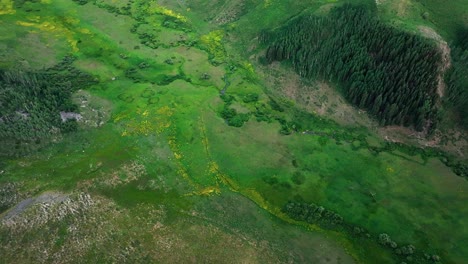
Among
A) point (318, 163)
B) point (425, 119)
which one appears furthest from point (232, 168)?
point (425, 119)

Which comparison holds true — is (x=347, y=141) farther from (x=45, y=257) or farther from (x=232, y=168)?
(x=45, y=257)

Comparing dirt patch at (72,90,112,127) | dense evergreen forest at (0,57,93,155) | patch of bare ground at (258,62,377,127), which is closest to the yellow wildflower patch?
dirt patch at (72,90,112,127)

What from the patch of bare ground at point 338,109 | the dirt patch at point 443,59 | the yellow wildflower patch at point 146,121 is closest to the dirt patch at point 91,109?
the yellow wildflower patch at point 146,121

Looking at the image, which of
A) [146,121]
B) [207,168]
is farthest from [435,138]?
[146,121]

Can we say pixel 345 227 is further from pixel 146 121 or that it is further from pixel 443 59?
pixel 146 121

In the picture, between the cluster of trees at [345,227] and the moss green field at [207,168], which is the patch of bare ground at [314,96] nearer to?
the moss green field at [207,168]

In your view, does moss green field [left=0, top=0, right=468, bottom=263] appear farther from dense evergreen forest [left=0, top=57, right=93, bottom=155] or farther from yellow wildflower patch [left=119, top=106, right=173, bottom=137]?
dense evergreen forest [left=0, top=57, right=93, bottom=155]
